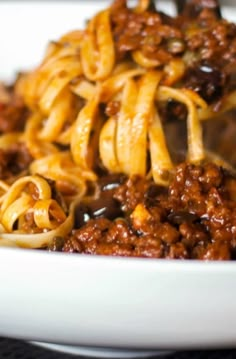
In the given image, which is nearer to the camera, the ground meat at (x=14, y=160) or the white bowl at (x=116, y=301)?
the white bowl at (x=116, y=301)

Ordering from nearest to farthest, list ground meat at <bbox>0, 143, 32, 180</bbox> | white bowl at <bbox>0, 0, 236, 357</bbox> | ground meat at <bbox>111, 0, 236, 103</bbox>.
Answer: white bowl at <bbox>0, 0, 236, 357</bbox> < ground meat at <bbox>111, 0, 236, 103</bbox> < ground meat at <bbox>0, 143, 32, 180</bbox>

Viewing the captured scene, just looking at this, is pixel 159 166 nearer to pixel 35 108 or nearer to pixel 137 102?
pixel 137 102

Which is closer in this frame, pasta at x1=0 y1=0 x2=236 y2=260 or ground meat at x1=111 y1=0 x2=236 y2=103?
pasta at x1=0 y1=0 x2=236 y2=260

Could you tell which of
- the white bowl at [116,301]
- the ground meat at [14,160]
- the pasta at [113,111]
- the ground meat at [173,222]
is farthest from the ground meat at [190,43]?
the white bowl at [116,301]

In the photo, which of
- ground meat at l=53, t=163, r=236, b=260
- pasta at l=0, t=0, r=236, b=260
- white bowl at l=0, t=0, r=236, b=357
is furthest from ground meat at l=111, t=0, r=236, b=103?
white bowl at l=0, t=0, r=236, b=357

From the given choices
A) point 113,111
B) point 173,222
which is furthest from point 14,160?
point 173,222

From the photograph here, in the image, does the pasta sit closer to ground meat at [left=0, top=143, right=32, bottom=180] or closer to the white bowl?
ground meat at [left=0, top=143, right=32, bottom=180]

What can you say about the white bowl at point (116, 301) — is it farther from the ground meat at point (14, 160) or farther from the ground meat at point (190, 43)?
the ground meat at point (190, 43)
